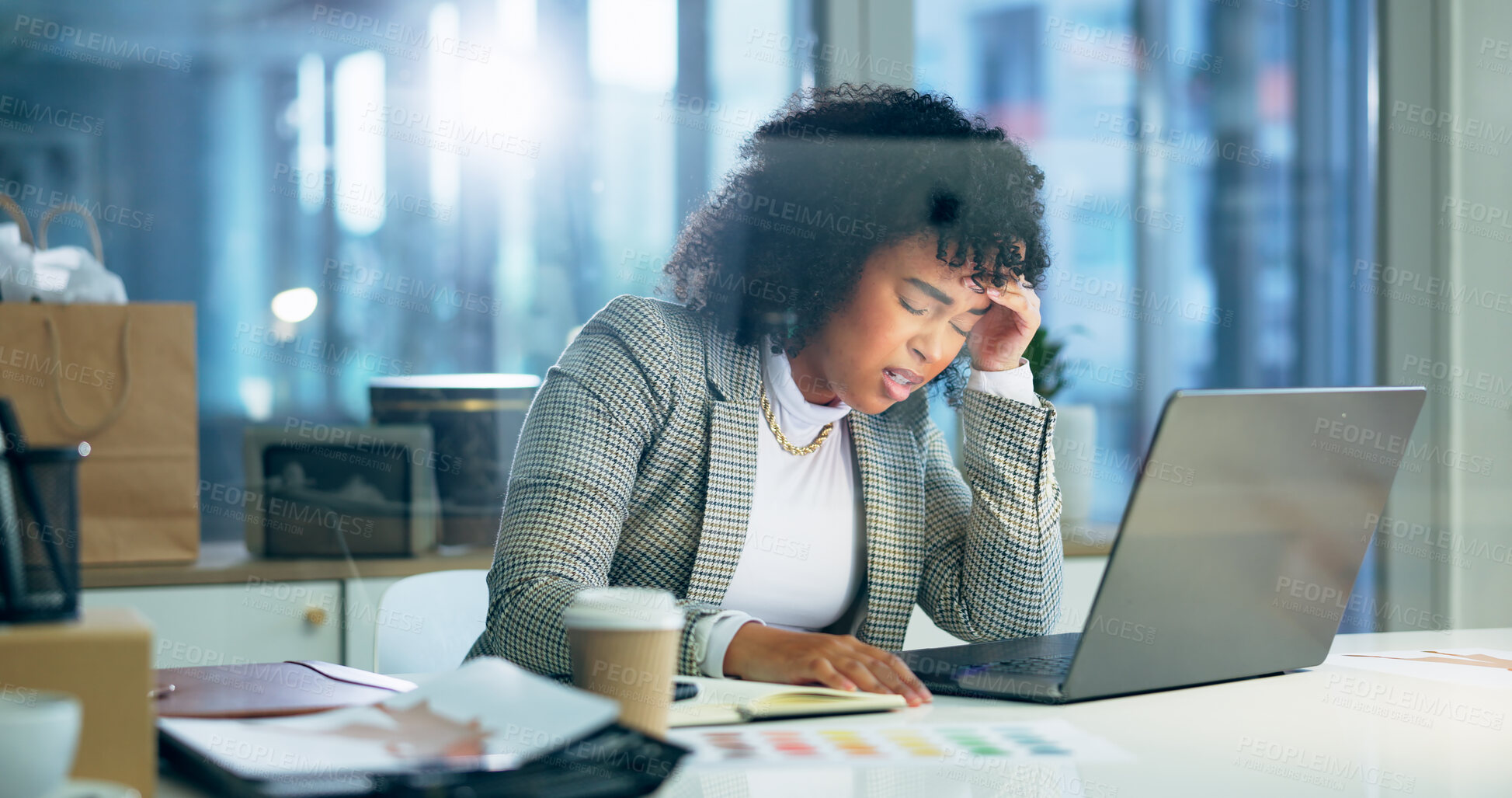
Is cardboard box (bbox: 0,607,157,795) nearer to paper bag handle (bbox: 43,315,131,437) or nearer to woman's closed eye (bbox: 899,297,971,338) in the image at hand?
woman's closed eye (bbox: 899,297,971,338)

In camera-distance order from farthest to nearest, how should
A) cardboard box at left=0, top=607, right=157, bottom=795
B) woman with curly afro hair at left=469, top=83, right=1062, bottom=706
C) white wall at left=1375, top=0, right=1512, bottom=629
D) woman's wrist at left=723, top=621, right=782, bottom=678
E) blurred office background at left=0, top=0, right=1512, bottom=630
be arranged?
white wall at left=1375, top=0, right=1512, bottom=629
blurred office background at left=0, top=0, right=1512, bottom=630
woman with curly afro hair at left=469, top=83, right=1062, bottom=706
woman's wrist at left=723, top=621, right=782, bottom=678
cardboard box at left=0, top=607, right=157, bottom=795

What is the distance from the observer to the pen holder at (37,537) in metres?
0.59

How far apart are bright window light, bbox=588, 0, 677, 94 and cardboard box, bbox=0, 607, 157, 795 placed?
6.26 feet

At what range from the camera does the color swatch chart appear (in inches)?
31.3

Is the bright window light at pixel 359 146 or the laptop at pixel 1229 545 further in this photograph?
the bright window light at pixel 359 146

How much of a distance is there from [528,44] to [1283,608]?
5.77ft

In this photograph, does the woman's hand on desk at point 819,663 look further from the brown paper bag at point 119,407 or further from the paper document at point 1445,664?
the brown paper bag at point 119,407

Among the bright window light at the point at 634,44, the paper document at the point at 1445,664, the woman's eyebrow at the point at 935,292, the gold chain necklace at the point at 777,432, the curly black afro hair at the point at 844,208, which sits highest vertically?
the bright window light at the point at 634,44

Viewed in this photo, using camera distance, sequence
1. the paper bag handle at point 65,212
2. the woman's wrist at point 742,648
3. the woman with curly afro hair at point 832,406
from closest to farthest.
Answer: the woman's wrist at point 742,648, the woman with curly afro hair at point 832,406, the paper bag handle at point 65,212

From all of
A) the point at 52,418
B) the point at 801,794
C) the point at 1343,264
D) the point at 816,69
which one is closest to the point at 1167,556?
the point at 801,794

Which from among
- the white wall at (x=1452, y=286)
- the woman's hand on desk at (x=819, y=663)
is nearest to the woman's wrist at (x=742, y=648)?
the woman's hand on desk at (x=819, y=663)

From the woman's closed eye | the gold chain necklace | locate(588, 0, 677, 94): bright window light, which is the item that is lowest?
the gold chain necklace

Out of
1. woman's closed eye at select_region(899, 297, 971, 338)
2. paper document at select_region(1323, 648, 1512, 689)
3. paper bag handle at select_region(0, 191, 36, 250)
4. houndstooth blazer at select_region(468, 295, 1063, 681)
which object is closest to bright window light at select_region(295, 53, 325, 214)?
paper bag handle at select_region(0, 191, 36, 250)

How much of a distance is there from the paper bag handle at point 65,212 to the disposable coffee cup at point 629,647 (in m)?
1.50
